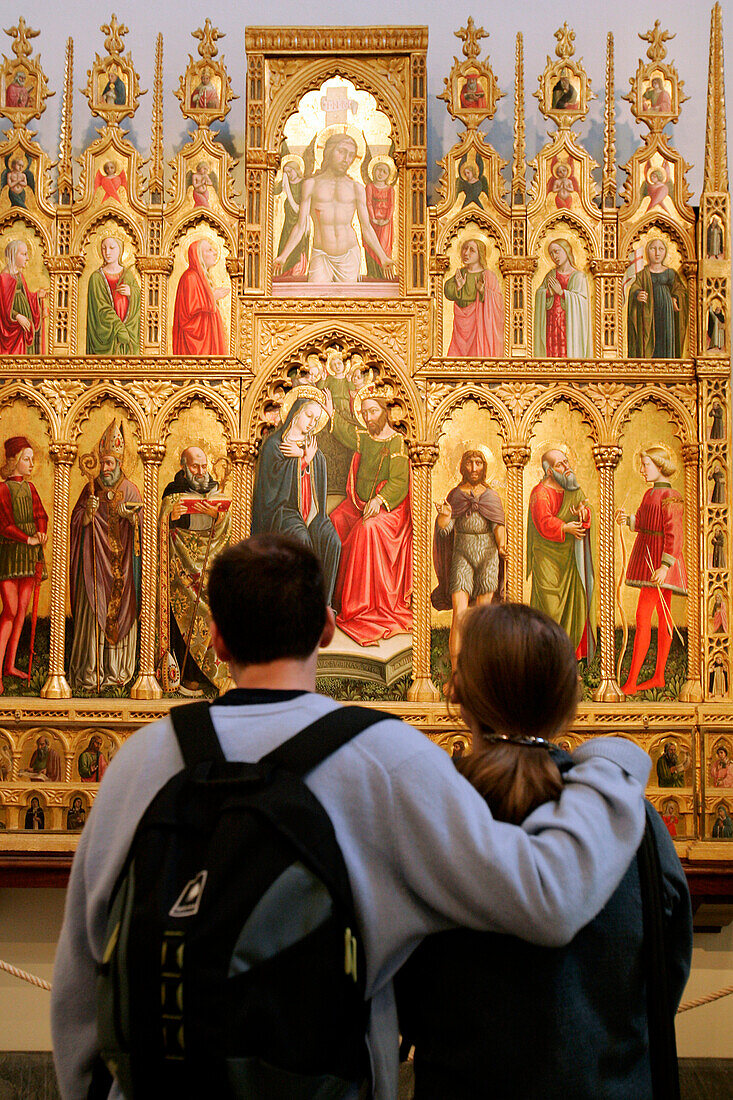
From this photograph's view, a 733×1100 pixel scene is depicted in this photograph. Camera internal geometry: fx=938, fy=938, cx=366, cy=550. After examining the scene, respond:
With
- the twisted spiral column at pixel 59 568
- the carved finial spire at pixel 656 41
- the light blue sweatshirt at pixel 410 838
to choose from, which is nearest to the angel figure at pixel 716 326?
the carved finial spire at pixel 656 41

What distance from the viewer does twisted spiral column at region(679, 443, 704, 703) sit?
6.21m

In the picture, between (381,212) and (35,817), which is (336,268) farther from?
(35,817)

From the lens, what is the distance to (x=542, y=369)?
6.49 meters

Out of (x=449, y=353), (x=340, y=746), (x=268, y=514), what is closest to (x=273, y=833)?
(x=340, y=746)

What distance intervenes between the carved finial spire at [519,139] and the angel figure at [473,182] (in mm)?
210

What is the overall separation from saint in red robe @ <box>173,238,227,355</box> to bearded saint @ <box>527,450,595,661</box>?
245 cm

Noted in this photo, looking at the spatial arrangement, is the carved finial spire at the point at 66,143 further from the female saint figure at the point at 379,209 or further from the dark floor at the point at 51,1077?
the dark floor at the point at 51,1077

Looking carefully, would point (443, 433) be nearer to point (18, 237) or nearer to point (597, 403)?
point (597, 403)

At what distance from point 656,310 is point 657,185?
0.90 metres

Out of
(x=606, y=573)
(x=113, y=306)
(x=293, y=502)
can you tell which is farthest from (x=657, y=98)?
(x=113, y=306)

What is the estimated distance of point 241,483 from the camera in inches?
253

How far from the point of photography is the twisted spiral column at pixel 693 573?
6.21 meters

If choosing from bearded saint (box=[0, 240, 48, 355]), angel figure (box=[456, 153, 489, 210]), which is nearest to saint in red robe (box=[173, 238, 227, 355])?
bearded saint (box=[0, 240, 48, 355])

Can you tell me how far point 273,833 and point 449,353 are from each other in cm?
509
